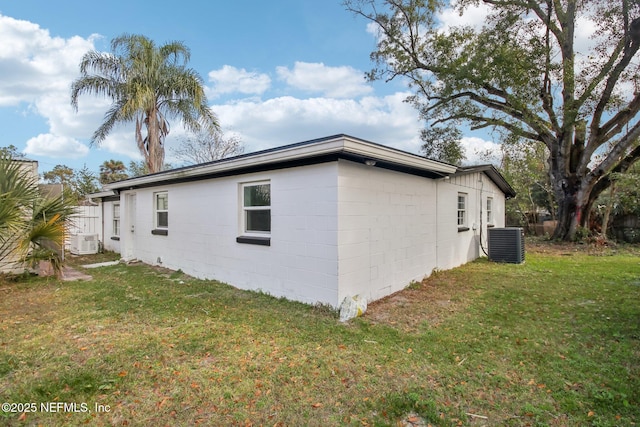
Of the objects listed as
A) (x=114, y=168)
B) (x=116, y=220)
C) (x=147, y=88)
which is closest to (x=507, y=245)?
(x=116, y=220)

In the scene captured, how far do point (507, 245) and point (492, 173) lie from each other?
2.63 meters

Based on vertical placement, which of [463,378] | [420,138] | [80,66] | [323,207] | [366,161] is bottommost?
[463,378]

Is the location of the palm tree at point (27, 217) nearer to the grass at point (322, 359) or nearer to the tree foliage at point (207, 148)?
the grass at point (322, 359)

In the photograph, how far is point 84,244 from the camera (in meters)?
12.1

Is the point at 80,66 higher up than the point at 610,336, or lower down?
higher up

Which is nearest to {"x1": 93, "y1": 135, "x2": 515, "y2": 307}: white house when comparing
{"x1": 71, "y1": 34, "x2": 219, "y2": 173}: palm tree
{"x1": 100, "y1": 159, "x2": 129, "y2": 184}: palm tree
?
{"x1": 71, "y1": 34, "x2": 219, "y2": 173}: palm tree

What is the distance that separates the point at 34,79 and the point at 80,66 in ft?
10.7

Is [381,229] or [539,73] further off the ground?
[539,73]

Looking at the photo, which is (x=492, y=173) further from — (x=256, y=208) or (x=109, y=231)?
(x=109, y=231)

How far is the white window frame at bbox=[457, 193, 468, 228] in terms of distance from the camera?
9.40 meters

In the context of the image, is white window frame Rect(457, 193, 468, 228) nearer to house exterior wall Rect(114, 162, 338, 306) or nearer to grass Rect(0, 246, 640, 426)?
grass Rect(0, 246, 640, 426)

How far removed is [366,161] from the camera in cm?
518

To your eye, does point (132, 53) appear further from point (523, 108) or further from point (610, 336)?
point (610, 336)

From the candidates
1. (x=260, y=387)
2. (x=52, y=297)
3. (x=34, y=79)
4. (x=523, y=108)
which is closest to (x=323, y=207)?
(x=260, y=387)
